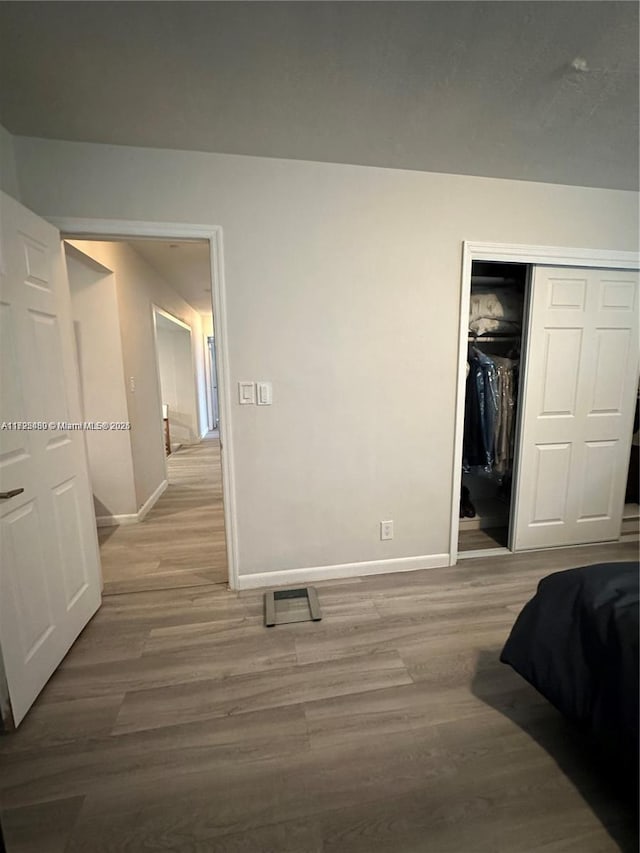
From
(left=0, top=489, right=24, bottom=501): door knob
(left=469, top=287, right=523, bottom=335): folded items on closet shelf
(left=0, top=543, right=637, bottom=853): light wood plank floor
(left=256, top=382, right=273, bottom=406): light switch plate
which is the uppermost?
(left=469, top=287, right=523, bottom=335): folded items on closet shelf

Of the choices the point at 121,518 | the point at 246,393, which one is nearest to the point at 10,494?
the point at 246,393

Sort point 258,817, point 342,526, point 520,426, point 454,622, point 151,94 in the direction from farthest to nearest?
point 520,426, point 342,526, point 454,622, point 151,94, point 258,817

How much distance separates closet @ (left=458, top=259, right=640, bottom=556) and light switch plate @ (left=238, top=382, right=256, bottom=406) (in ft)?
4.64

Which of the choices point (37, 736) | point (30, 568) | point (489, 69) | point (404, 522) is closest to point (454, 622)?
point (404, 522)

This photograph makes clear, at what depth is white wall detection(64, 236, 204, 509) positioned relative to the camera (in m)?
3.13

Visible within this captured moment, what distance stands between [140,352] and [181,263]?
1.11 m

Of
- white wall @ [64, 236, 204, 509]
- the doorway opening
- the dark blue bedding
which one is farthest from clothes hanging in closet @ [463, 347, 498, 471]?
white wall @ [64, 236, 204, 509]

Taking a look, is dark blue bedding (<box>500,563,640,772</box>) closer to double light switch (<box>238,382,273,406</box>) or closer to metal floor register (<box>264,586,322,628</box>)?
metal floor register (<box>264,586,322,628</box>)

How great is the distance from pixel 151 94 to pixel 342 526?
235 centimetres

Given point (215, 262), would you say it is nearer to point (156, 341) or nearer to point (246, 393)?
point (246, 393)

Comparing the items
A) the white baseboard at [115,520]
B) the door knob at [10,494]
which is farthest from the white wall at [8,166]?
the white baseboard at [115,520]

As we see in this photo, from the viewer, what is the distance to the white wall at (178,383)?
20.9 feet

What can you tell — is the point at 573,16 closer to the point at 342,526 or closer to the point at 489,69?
the point at 489,69

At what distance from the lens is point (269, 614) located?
1.97 m
